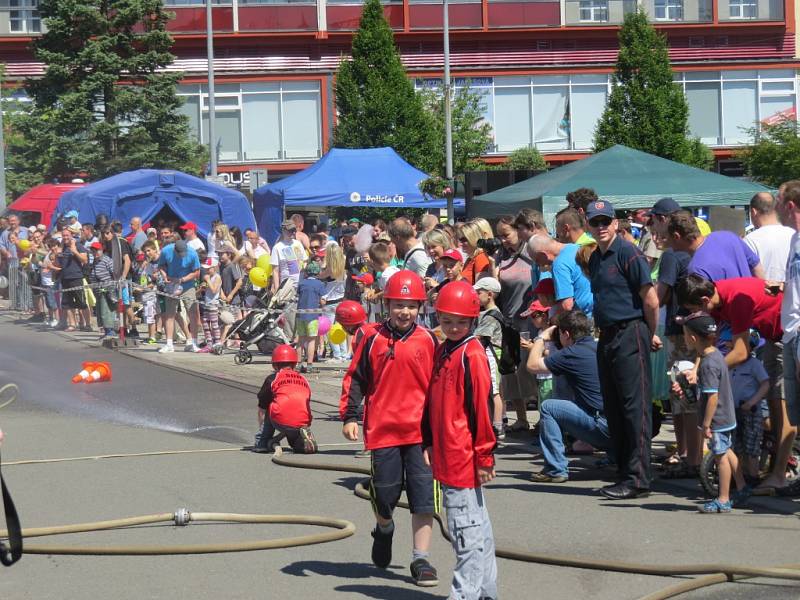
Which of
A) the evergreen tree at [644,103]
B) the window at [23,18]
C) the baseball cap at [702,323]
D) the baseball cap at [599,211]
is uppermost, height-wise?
the window at [23,18]

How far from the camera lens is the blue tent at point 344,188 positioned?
3150 cm

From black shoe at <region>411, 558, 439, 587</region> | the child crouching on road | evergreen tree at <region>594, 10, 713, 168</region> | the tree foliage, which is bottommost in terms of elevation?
black shoe at <region>411, 558, 439, 587</region>

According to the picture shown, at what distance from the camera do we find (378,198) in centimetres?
3219

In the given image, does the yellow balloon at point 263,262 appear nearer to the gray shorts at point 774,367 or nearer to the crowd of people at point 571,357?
the crowd of people at point 571,357

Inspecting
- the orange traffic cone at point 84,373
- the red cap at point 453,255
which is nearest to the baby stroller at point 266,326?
the orange traffic cone at point 84,373

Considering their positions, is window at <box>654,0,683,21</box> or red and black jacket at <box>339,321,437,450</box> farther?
window at <box>654,0,683,21</box>

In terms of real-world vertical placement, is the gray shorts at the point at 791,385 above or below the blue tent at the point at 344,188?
below

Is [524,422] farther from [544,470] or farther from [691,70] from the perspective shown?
[691,70]

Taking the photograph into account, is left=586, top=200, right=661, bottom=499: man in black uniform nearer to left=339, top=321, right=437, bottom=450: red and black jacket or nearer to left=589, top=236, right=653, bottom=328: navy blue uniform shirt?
left=589, top=236, right=653, bottom=328: navy blue uniform shirt

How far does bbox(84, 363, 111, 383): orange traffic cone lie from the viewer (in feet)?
55.0

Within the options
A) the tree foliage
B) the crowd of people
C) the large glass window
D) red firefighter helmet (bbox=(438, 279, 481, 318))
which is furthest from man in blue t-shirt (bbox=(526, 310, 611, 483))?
the large glass window

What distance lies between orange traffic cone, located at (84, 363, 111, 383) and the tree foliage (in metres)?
24.9

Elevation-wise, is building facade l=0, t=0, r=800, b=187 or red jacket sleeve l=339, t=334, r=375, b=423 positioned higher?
building facade l=0, t=0, r=800, b=187

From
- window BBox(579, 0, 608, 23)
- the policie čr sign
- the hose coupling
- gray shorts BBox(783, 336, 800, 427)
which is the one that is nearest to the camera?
the hose coupling
